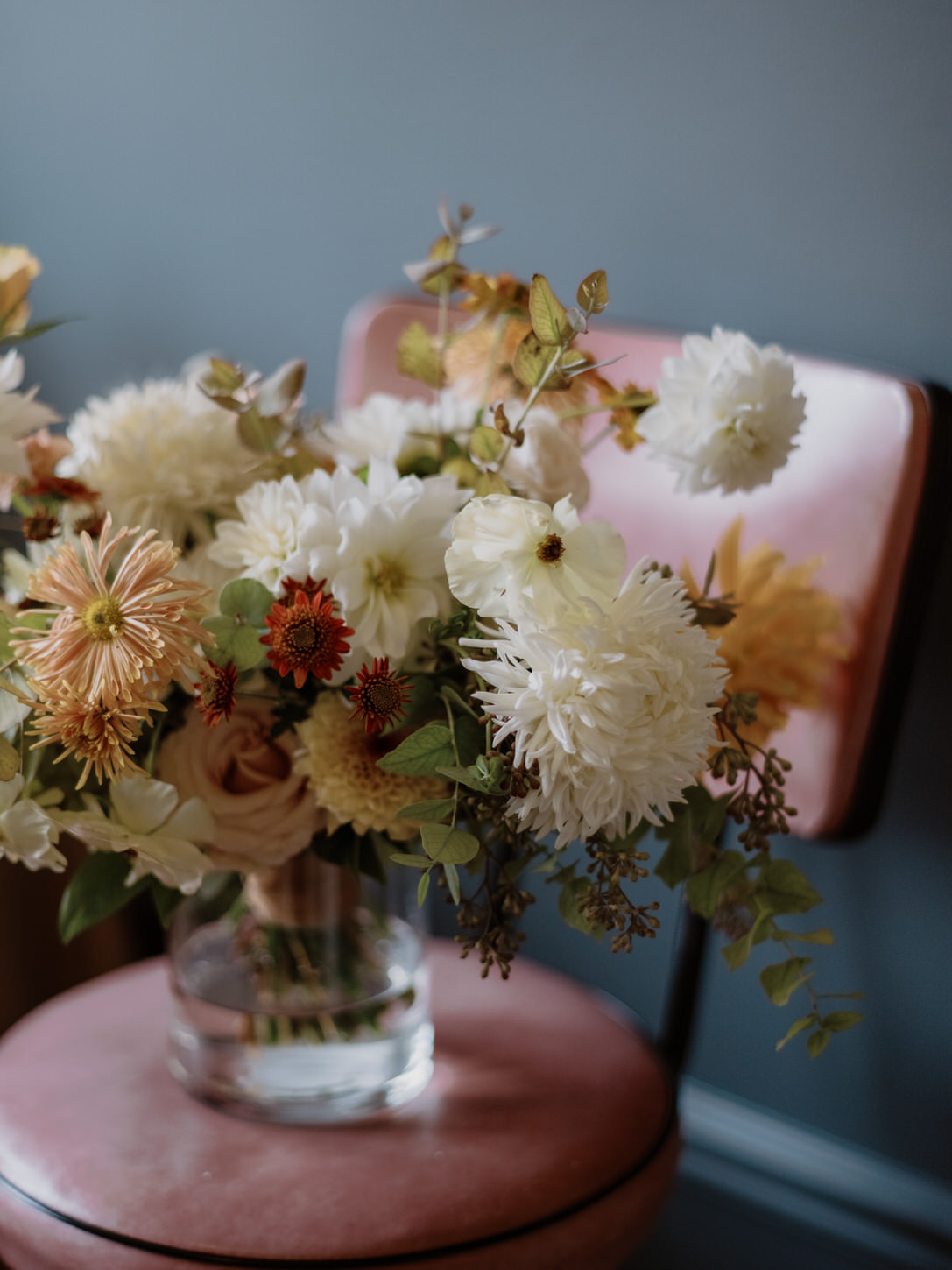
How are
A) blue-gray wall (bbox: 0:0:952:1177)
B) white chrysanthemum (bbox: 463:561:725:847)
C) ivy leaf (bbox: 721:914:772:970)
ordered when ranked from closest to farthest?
white chrysanthemum (bbox: 463:561:725:847) < ivy leaf (bbox: 721:914:772:970) < blue-gray wall (bbox: 0:0:952:1177)

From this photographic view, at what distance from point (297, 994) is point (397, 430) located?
35cm

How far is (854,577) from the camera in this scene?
2.79 ft

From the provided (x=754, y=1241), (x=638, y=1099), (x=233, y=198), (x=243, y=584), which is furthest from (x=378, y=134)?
(x=754, y=1241)

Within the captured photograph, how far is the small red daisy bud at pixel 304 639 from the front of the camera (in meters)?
0.53

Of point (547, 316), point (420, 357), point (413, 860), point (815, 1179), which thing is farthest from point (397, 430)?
point (815, 1179)

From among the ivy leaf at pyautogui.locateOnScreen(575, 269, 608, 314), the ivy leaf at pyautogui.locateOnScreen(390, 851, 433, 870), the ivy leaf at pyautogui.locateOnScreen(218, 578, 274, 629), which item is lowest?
the ivy leaf at pyautogui.locateOnScreen(390, 851, 433, 870)

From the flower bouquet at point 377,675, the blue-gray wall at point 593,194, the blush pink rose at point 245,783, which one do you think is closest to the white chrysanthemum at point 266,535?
the flower bouquet at point 377,675

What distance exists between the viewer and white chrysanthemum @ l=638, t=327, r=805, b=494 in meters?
0.63

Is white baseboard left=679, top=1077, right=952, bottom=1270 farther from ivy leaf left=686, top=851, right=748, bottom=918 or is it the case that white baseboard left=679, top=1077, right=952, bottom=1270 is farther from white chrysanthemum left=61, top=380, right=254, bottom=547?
white chrysanthemum left=61, top=380, right=254, bottom=547

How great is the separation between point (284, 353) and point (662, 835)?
2.75 ft

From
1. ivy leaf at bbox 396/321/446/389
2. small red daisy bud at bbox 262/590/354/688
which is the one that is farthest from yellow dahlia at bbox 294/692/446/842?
ivy leaf at bbox 396/321/446/389

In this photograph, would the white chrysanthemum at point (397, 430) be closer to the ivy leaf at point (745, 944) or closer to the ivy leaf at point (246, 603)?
the ivy leaf at point (246, 603)

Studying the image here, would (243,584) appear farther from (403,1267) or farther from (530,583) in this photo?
(403,1267)

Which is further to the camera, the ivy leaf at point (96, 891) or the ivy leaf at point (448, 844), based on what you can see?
the ivy leaf at point (96, 891)
